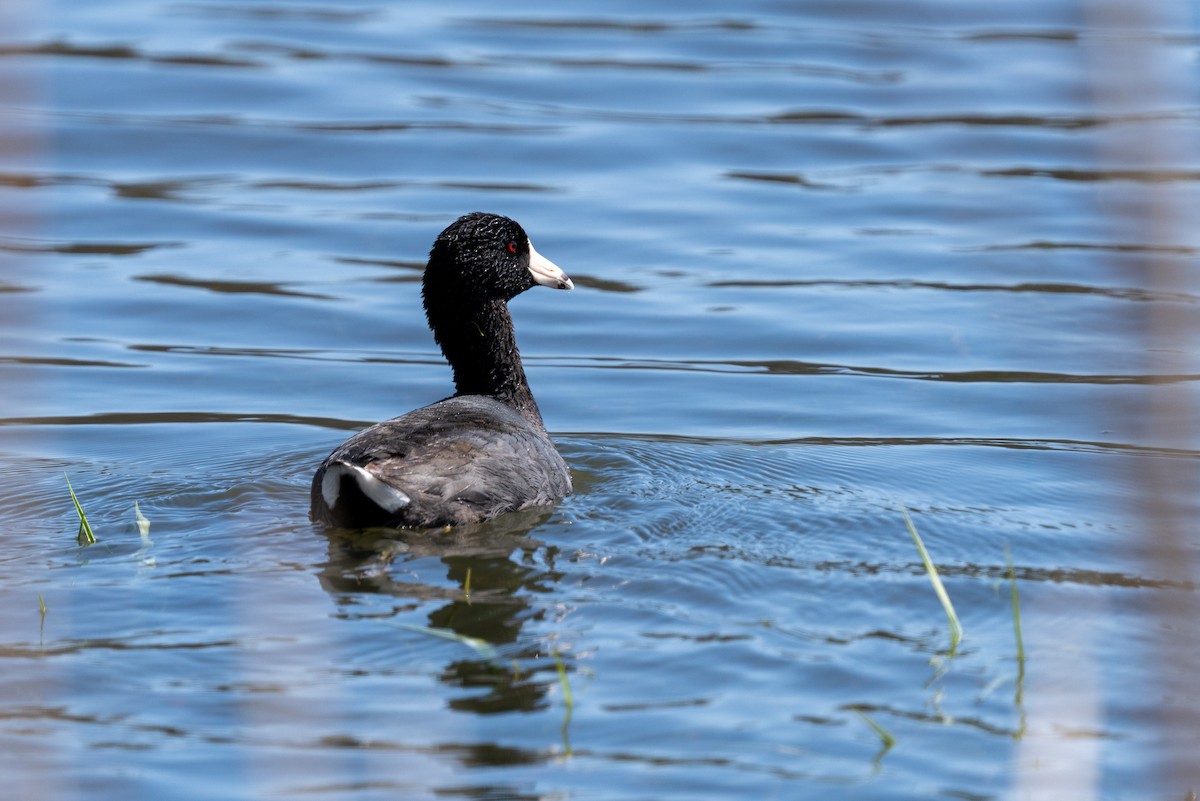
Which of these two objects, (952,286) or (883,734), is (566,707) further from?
(952,286)

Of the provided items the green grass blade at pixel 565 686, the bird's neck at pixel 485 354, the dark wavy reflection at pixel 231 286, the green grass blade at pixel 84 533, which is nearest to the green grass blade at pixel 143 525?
the green grass blade at pixel 84 533

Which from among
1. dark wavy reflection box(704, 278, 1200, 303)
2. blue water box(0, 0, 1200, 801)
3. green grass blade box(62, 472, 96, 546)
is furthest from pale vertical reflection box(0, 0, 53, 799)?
dark wavy reflection box(704, 278, 1200, 303)

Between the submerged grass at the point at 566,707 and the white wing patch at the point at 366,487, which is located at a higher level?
the white wing patch at the point at 366,487

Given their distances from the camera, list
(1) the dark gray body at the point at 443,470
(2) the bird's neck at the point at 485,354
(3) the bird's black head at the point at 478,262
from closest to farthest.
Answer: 1. (1) the dark gray body at the point at 443,470
2. (3) the bird's black head at the point at 478,262
3. (2) the bird's neck at the point at 485,354

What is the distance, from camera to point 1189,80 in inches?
525

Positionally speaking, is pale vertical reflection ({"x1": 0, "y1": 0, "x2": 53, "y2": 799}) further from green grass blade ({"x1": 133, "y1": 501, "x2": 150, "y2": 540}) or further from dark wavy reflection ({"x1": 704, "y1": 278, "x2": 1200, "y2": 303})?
dark wavy reflection ({"x1": 704, "y1": 278, "x2": 1200, "y2": 303})

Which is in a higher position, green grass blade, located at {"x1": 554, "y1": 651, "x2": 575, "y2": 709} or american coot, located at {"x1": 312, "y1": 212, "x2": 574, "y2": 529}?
american coot, located at {"x1": 312, "y1": 212, "x2": 574, "y2": 529}

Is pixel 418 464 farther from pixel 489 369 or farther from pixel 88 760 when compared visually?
pixel 88 760

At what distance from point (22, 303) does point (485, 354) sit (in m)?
4.56

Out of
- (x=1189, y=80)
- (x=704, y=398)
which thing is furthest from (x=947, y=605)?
(x=1189, y=80)

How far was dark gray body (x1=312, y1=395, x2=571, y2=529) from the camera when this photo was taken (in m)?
5.48

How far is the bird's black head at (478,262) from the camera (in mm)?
6738

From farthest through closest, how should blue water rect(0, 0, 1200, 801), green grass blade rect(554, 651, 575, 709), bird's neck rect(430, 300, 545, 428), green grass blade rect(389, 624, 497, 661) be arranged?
bird's neck rect(430, 300, 545, 428) → green grass blade rect(389, 624, 497, 661) → green grass blade rect(554, 651, 575, 709) → blue water rect(0, 0, 1200, 801)

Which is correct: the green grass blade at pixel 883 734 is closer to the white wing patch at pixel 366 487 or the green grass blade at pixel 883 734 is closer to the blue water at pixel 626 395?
the blue water at pixel 626 395
